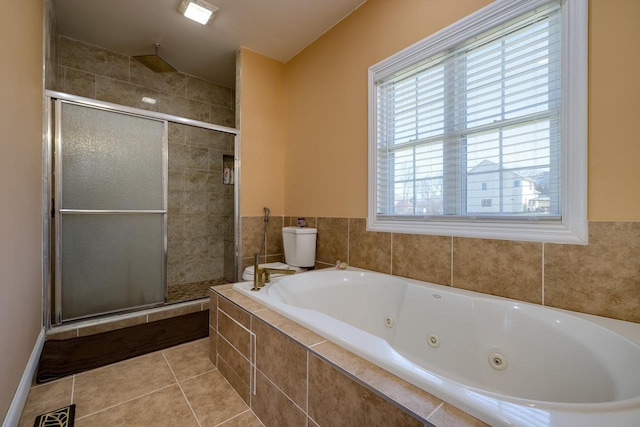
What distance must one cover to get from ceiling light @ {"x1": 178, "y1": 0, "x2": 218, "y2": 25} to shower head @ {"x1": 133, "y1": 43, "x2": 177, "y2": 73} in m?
0.71

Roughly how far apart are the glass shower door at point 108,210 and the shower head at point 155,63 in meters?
0.90

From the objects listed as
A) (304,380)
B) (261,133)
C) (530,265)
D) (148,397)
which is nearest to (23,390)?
(148,397)

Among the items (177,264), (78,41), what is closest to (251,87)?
(78,41)

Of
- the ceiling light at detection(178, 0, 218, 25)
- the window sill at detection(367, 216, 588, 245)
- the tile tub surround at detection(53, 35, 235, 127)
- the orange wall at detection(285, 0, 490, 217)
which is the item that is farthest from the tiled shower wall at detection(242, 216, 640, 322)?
the tile tub surround at detection(53, 35, 235, 127)

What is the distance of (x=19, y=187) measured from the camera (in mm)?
1325

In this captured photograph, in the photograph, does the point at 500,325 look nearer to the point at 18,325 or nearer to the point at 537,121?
the point at 537,121

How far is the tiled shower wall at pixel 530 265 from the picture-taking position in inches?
44.1

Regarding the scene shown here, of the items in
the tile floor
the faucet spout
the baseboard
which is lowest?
the tile floor

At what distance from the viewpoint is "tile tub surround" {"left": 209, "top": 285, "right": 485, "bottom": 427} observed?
2.34 ft

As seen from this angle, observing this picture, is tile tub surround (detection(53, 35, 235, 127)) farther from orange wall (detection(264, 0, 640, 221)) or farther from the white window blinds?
the white window blinds

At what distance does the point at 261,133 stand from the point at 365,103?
118cm

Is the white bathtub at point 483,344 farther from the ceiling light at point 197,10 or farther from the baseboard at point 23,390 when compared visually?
the ceiling light at point 197,10

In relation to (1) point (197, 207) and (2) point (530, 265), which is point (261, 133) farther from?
(2) point (530, 265)

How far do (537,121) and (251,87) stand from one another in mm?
2359
